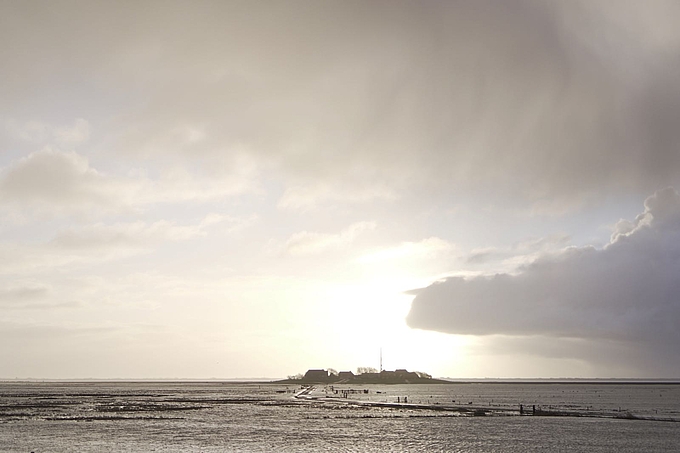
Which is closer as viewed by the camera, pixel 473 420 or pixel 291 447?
pixel 291 447

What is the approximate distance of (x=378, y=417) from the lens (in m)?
100

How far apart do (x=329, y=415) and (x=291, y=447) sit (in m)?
42.9

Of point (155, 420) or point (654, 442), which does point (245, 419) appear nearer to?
point (155, 420)

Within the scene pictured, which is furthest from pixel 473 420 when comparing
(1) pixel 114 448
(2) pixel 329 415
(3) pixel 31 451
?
(3) pixel 31 451

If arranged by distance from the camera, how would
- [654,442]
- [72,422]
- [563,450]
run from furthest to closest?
[72,422] < [654,442] < [563,450]

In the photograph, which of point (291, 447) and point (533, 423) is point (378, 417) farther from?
point (291, 447)

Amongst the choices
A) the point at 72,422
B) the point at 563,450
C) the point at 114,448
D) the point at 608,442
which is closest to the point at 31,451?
the point at 114,448

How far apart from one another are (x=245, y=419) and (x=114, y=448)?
126 ft

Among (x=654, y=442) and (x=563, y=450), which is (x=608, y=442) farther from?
(x=563, y=450)

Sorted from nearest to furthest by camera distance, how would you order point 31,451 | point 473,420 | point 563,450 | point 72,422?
1. point 31,451
2. point 563,450
3. point 72,422
4. point 473,420

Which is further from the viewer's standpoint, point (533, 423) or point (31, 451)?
point (533, 423)

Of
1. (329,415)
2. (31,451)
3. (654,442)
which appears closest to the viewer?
(31,451)

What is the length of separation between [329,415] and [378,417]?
9.81 meters

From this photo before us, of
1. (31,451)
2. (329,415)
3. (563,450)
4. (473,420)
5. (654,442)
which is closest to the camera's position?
(31,451)
